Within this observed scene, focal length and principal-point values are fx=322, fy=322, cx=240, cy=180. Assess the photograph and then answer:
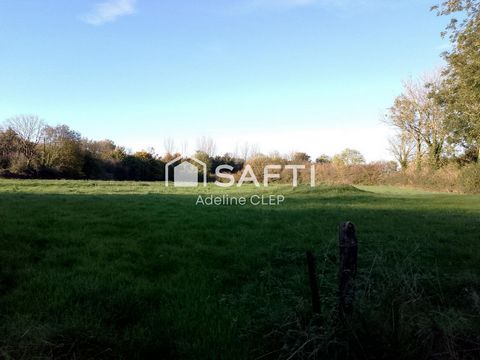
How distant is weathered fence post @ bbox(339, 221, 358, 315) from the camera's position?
2.49 meters

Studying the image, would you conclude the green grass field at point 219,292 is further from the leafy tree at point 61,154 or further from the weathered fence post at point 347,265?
the leafy tree at point 61,154

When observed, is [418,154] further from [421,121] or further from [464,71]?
[464,71]

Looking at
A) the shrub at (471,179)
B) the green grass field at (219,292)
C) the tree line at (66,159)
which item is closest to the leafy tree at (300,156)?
the tree line at (66,159)

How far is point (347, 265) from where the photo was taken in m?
2.53

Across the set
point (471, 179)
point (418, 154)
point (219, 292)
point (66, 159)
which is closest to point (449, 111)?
point (471, 179)

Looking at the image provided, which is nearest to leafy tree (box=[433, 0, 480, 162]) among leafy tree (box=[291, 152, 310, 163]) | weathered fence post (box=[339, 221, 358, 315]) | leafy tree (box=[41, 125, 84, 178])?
weathered fence post (box=[339, 221, 358, 315])

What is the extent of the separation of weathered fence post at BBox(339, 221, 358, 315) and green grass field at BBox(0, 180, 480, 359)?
11 centimetres

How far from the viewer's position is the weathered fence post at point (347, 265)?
2.49 m

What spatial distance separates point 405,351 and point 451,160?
35.9 meters

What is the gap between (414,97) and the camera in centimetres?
3519

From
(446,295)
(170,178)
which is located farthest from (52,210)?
(170,178)

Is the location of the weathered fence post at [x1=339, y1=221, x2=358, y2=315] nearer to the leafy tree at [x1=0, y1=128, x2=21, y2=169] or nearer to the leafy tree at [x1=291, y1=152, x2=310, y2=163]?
the leafy tree at [x1=0, y1=128, x2=21, y2=169]

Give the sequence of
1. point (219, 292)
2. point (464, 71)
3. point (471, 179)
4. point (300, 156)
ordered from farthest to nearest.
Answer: point (300, 156), point (471, 179), point (464, 71), point (219, 292)

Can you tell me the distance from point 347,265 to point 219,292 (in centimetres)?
192
